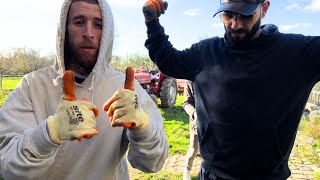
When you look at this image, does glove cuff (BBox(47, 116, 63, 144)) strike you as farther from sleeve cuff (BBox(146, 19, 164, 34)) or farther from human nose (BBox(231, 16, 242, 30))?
human nose (BBox(231, 16, 242, 30))

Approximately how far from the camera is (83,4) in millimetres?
2119

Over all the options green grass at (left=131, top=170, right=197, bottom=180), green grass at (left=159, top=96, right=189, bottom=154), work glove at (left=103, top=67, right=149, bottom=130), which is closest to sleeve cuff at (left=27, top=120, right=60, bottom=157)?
work glove at (left=103, top=67, right=149, bottom=130)

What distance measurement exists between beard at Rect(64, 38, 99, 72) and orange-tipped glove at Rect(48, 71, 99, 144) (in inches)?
19.3

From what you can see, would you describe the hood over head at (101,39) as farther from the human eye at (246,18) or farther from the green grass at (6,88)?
the green grass at (6,88)

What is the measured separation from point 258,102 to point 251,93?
8cm

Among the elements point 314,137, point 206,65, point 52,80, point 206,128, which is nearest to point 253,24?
point 206,65

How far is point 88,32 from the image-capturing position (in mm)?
2064

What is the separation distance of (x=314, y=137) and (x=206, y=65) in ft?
23.8

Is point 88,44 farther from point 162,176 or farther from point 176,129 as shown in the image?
point 176,129

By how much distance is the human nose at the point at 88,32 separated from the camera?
2064 millimetres

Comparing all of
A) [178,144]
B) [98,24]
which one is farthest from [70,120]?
[178,144]

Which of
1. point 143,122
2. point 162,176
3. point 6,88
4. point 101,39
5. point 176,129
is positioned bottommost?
point 6,88

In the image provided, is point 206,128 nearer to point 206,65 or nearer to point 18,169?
point 206,65

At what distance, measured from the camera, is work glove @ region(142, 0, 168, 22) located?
2645 millimetres
